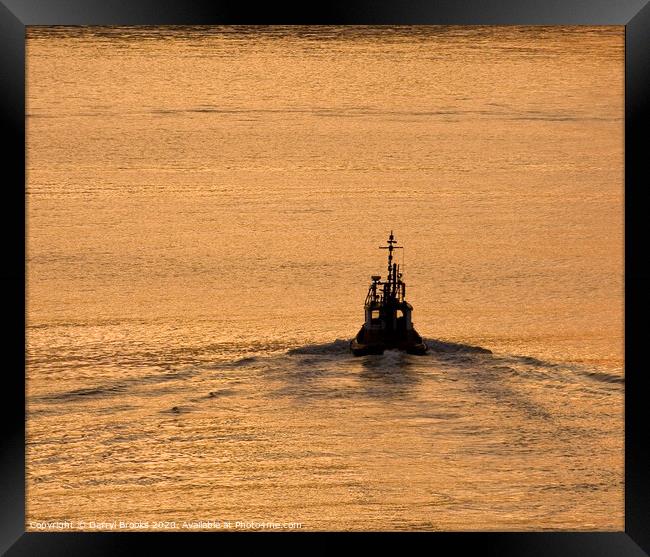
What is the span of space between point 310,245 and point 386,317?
0.38 m

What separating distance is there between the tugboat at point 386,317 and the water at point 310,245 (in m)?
0.04

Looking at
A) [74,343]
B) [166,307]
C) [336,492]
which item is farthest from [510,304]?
[74,343]

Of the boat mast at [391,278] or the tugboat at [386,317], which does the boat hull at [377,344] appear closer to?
the tugboat at [386,317]

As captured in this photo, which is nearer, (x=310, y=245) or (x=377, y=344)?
(x=377, y=344)

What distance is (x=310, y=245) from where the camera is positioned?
310 centimetres

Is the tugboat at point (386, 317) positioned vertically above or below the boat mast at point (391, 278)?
below

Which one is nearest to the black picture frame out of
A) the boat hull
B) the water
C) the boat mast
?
the water

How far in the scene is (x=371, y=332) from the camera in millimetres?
3059

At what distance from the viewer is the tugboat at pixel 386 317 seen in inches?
116

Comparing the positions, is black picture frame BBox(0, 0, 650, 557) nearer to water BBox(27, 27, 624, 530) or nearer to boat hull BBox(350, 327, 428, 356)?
water BBox(27, 27, 624, 530)

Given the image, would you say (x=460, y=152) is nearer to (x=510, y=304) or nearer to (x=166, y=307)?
(x=510, y=304)
